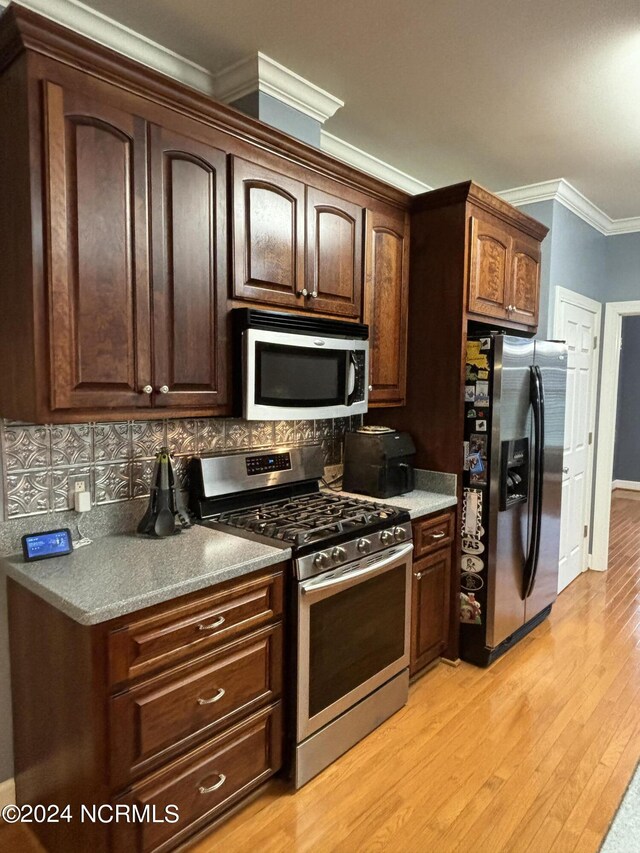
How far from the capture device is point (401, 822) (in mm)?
1854

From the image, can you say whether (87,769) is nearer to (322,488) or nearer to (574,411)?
(322,488)

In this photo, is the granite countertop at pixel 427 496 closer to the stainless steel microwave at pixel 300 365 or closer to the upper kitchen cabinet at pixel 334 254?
the stainless steel microwave at pixel 300 365

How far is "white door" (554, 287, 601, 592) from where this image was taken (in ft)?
12.5

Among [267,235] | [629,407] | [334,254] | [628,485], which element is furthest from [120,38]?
[628,485]

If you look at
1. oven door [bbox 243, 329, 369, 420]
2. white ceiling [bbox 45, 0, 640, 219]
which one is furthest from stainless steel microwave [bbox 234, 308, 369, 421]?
white ceiling [bbox 45, 0, 640, 219]

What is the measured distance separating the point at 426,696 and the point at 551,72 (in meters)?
2.74

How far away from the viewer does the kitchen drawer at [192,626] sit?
1.46 meters

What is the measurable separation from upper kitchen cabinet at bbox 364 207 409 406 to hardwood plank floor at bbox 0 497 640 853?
1464 mm

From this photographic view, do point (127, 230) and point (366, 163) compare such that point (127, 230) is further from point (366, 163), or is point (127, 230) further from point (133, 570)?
point (366, 163)

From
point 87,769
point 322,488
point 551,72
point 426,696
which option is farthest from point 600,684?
point 551,72

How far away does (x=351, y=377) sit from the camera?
2.47 meters

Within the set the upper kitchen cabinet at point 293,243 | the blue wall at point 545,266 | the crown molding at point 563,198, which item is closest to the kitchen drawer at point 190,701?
the upper kitchen cabinet at point 293,243

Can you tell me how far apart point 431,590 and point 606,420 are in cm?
246

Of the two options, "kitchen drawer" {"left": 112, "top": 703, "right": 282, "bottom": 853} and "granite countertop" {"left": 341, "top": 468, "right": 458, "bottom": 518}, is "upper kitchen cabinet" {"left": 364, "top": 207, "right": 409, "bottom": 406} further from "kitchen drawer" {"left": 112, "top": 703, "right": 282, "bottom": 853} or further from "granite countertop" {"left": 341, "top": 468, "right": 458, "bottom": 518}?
"kitchen drawer" {"left": 112, "top": 703, "right": 282, "bottom": 853}
